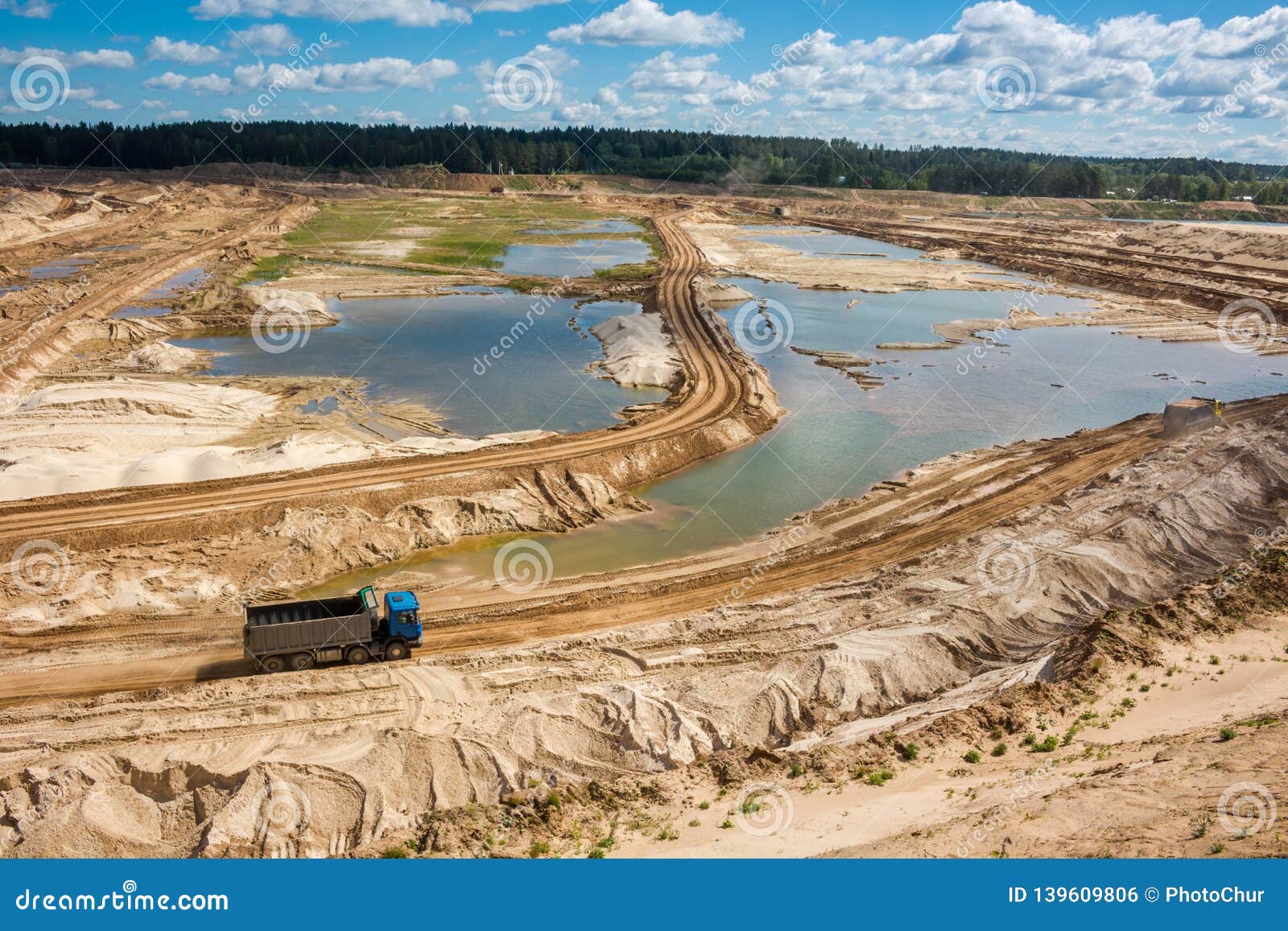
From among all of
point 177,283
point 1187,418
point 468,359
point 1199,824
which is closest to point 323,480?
point 468,359

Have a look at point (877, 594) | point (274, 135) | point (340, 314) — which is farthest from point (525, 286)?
point (274, 135)

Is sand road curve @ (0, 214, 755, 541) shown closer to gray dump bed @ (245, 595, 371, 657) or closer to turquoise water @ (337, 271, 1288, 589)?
turquoise water @ (337, 271, 1288, 589)

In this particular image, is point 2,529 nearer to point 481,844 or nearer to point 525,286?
point 481,844

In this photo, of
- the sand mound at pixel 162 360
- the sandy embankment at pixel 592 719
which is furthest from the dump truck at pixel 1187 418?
the sand mound at pixel 162 360

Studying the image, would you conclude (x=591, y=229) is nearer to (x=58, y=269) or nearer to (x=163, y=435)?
(x=58, y=269)

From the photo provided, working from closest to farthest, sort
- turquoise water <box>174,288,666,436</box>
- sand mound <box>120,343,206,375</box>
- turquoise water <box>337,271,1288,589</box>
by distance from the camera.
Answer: turquoise water <box>337,271,1288,589</box> < turquoise water <box>174,288,666,436</box> < sand mound <box>120,343,206,375</box>

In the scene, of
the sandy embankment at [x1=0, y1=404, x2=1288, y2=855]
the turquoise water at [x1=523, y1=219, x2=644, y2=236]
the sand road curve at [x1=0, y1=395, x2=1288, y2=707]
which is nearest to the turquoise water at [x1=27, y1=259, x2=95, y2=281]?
the turquoise water at [x1=523, y1=219, x2=644, y2=236]
